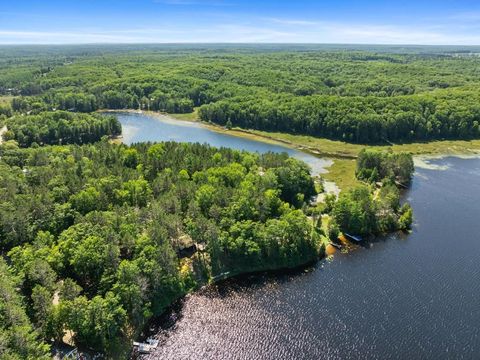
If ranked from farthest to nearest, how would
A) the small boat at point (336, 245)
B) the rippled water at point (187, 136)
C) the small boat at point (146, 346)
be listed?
the rippled water at point (187, 136), the small boat at point (336, 245), the small boat at point (146, 346)

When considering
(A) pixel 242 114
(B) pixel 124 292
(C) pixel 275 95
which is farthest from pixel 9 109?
(B) pixel 124 292

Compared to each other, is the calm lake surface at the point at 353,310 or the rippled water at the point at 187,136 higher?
the calm lake surface at the point at 353,310

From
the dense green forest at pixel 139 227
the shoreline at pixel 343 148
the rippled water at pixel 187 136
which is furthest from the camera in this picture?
the rippled water at pixel 187 136

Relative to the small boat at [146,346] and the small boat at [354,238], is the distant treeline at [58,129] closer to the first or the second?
the small boat at [146,346]

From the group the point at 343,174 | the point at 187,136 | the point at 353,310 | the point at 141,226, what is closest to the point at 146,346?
the point at 141,226

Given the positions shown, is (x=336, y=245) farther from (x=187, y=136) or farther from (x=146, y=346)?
(x=187, y=136)

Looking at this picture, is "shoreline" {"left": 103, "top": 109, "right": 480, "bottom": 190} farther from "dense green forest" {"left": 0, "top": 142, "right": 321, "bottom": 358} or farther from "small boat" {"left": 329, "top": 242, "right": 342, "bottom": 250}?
"small boat" {"left": 329, "top": 242, "right": 342, "bottom": 250}

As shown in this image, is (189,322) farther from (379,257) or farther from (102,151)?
(102,151)

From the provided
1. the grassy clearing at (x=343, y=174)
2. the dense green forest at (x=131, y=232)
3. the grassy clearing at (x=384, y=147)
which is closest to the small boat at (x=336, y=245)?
the dense green forest at (x=131, y=232)

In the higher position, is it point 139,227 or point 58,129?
point 139,227
